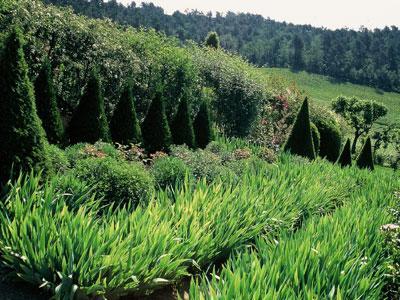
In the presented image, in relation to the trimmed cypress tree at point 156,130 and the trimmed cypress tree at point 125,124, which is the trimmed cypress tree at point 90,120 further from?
the trimmed cypress tree at point 156,130

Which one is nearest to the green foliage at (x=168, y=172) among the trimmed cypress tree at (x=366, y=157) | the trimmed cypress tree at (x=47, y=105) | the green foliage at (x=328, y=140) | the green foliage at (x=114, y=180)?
the green foliage at (x=114, y=180)

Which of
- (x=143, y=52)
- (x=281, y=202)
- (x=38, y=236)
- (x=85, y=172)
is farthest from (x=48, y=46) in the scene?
(x=38, y=236)

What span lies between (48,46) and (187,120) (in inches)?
185

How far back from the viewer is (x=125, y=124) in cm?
1185

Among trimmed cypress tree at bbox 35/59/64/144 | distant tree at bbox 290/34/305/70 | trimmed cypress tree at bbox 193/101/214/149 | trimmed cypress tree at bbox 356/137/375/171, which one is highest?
distant tree at bbox 290/34/305/70

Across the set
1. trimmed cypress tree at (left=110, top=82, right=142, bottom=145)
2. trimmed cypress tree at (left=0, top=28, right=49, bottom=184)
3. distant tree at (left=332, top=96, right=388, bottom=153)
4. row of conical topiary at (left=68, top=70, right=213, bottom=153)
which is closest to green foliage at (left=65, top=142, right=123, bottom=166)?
row of conical topiary at (left=68, top=70, right=213, bottom=153)

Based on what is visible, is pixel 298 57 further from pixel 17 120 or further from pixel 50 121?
pixel 17 120

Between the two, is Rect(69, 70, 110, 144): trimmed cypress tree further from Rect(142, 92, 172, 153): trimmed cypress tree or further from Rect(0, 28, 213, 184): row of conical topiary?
Rect(142, 92, 172, 153): trimmed cypress tree

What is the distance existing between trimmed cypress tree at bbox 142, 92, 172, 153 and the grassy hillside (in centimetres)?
6294

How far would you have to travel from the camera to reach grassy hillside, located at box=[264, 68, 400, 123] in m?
75.7

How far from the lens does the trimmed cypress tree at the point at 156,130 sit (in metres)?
12.4

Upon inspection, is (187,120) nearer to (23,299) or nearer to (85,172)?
(85,172)

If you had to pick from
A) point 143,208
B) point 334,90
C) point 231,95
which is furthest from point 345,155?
point 334,90

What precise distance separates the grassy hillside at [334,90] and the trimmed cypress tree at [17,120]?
6963 centimetres
